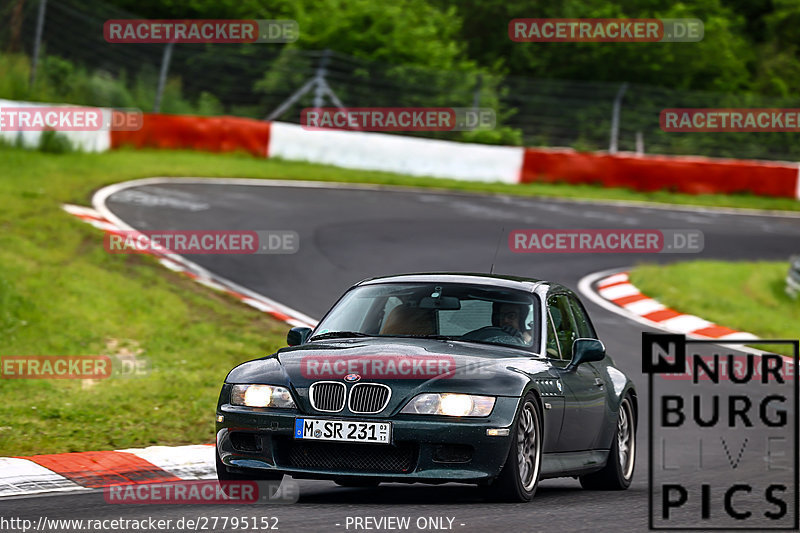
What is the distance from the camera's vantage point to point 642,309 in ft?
53.1

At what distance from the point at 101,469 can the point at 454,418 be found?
2.31 m

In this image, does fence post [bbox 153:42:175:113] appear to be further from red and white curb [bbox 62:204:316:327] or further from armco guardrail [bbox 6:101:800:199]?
red and white curb [bbox 62:204:316:327]

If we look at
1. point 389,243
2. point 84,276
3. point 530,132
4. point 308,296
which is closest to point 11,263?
point 84,276

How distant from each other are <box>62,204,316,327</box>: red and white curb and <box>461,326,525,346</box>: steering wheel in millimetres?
5531

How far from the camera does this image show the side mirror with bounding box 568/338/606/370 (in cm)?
743

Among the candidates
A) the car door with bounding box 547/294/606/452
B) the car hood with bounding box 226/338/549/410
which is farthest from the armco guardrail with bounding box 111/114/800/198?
the car hood with bounding box 226/338/549/410

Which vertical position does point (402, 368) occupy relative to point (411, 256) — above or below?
above

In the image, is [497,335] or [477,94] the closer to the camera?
[497,335]

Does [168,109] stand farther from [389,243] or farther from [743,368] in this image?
[743,368]

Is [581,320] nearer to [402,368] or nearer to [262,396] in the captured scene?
[402,368]

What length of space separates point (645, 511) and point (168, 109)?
23.3 m

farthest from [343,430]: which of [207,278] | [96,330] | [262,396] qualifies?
[207,278]

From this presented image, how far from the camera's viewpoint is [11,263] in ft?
44.1

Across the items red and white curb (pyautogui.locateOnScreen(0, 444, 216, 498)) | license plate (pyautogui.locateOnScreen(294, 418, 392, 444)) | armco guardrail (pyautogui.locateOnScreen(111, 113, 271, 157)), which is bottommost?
red and white curb (pyautogui.locateOnScreen(0, 444, 216, 498))
